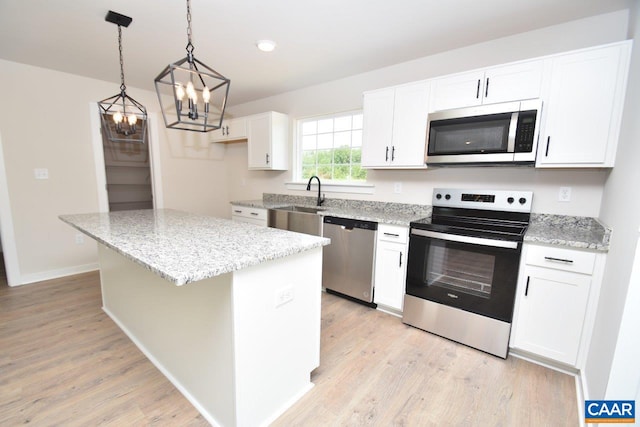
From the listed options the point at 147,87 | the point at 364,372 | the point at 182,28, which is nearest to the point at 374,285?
the point at 364,372

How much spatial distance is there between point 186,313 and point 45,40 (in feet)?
9.37

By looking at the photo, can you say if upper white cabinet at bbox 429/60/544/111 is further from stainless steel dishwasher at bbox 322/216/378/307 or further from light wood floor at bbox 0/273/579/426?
light wood floor at bbox 0/273/579/426

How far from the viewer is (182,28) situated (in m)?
2.24

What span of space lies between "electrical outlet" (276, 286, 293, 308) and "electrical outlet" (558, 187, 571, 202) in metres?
2.18

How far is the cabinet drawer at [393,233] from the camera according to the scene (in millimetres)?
2422

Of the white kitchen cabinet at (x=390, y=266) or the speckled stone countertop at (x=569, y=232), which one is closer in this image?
the speckled stone countertop at (x=569, y=232)

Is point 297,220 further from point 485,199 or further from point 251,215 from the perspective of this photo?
point 485,199

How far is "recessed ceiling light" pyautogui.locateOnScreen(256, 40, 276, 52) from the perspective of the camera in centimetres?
242

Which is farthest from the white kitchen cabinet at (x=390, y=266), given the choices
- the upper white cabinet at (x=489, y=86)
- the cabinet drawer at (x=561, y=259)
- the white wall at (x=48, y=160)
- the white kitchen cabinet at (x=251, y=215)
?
the white wall at (x=48, y=160)

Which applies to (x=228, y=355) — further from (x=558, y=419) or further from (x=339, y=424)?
(x=558, y=419)

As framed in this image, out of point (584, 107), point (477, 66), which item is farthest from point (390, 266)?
point (477, 66)

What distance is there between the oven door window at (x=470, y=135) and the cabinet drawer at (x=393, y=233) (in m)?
0.71

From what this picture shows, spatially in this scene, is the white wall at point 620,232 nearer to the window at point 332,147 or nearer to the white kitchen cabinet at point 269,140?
the window at point 332,147

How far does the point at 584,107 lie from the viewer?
1835 millimetres
